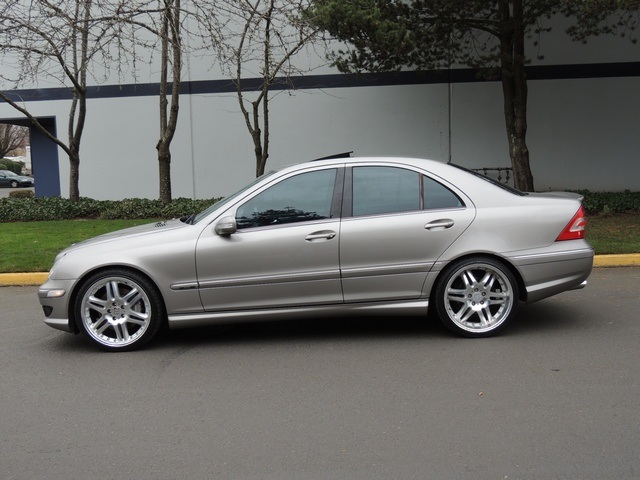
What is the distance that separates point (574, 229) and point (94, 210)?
37.4 feet

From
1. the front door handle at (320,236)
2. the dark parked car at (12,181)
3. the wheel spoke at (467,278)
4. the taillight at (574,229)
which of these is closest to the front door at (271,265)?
the front door handle at (320,236)

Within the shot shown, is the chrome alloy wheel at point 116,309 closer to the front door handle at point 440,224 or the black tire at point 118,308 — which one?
the black tire at point 118,308

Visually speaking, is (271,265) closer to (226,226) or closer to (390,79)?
(226,226)

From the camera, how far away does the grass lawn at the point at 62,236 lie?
9555mm

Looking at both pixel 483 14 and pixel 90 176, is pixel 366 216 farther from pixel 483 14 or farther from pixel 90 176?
pixel 90 176

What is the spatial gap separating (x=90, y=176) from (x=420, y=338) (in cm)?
1313

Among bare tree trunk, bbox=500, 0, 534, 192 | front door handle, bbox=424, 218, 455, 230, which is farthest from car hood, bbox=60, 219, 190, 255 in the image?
bare tree trunk, bbox=500, 0, 534, 192

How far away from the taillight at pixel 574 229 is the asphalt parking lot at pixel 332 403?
85cm

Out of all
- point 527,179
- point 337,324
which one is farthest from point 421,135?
point 337,324

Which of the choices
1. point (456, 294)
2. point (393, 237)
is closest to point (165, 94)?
point (393, 237)

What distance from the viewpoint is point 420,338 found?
588 centimetres

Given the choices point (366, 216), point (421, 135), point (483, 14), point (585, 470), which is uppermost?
point (483, 14)

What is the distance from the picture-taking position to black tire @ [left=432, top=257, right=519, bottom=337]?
18.7 feet

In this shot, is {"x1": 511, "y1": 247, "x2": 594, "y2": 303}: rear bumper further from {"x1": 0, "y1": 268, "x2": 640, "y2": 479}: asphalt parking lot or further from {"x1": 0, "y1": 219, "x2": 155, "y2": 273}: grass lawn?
{"x1": 0, "y1": 219, "x2": 155, "y2": 273}: grass lawn
